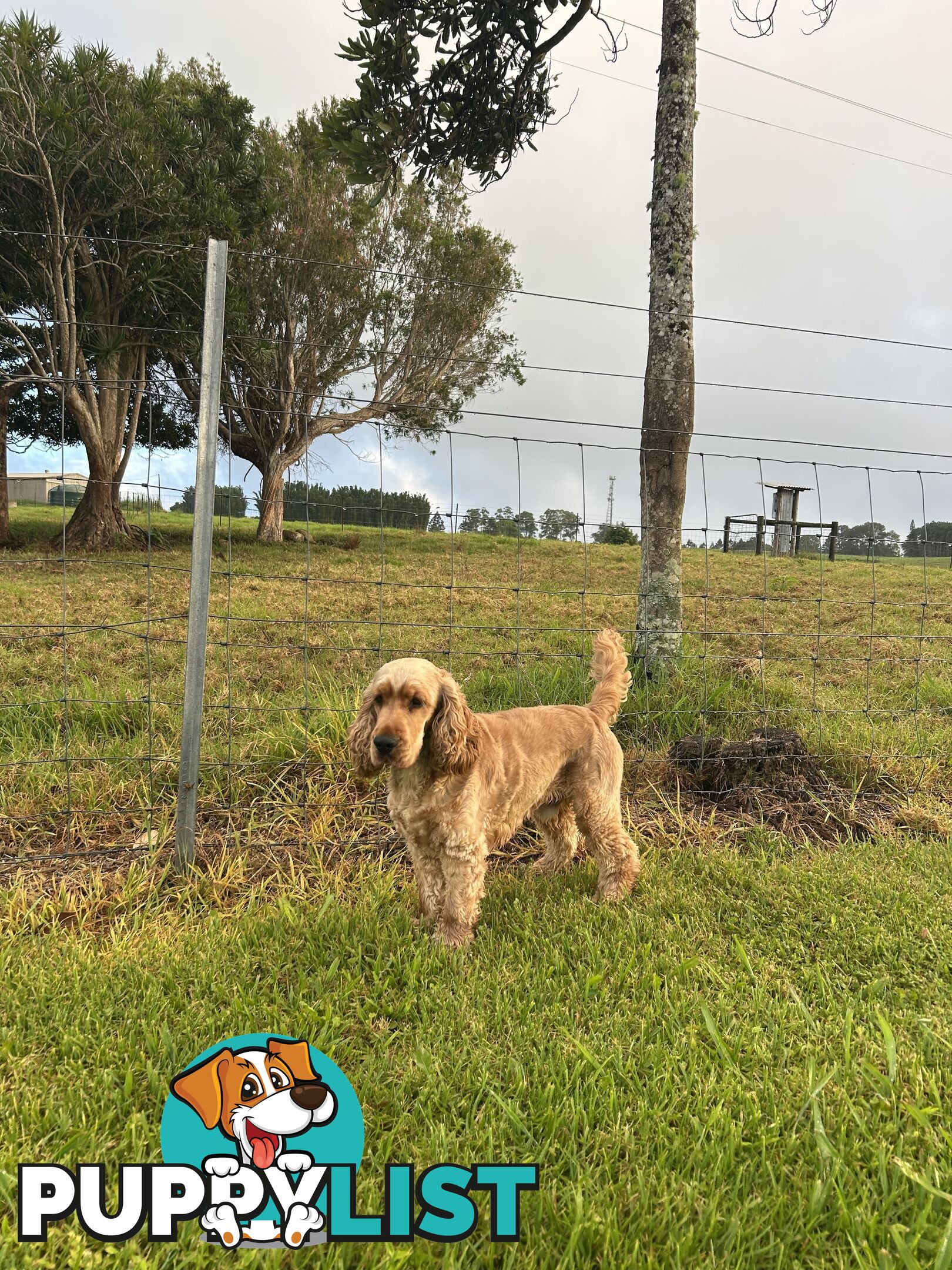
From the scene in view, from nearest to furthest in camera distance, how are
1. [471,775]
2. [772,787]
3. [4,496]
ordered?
1. [471,775]
2. [772,787]
3. [4,496]

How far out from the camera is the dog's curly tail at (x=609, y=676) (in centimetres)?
344

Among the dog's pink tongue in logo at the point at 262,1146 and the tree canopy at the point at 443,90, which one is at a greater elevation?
the tree canopy at the point at 443,90

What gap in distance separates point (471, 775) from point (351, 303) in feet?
61.6

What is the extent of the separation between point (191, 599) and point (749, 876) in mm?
2975

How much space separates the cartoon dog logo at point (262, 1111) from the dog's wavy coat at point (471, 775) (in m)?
0.96

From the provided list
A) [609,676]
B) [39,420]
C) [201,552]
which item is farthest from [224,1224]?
[39,420]

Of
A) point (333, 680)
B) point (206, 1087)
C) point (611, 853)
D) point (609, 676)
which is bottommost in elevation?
point (206, 1087)

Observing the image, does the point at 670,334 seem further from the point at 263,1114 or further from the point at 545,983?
the point at 263,1114

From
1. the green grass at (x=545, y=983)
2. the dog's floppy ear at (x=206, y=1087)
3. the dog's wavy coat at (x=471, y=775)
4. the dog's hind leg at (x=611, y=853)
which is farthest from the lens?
the dog's hind leg at (x=611, y=853)

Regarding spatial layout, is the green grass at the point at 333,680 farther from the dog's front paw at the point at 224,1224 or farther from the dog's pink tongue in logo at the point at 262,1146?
the dog's front paw at the point at 224,1224

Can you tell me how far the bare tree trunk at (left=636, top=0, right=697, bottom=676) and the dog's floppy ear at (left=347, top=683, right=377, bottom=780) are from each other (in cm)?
269

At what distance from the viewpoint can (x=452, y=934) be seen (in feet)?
8.90

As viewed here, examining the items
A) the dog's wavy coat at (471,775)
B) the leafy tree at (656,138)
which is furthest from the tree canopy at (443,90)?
the dog's wavy coat at (471,775)

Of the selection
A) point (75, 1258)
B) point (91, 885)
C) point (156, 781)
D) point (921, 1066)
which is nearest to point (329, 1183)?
point (75, 1258)
